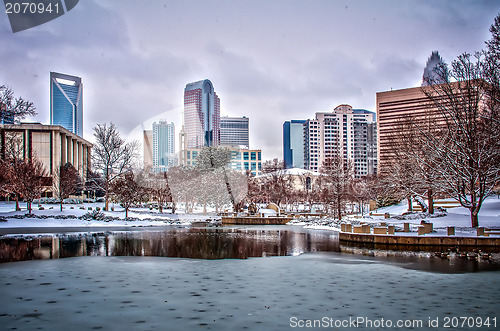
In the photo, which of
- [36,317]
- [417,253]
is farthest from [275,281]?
[417,253]

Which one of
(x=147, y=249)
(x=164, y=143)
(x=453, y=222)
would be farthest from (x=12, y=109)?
(x=164, y=143)

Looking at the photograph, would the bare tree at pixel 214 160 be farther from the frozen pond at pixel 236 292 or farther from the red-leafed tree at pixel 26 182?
the frozen pond at pixel 236 292

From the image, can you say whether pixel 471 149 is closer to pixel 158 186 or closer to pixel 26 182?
pixel 26 182

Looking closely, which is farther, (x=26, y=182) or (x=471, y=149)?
(x=26, y=182)

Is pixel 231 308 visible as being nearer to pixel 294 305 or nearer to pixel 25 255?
pixel 294 305

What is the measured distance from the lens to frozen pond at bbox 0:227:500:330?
7691 mm

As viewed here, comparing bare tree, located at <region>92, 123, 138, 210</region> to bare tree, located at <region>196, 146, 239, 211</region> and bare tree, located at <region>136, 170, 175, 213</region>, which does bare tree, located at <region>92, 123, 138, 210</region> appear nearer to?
bare tree, located at <region>136, 170, 175, 213</region>

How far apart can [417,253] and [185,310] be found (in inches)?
563

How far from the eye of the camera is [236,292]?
10.1 metres

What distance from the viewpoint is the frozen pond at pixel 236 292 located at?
7691 millimetres

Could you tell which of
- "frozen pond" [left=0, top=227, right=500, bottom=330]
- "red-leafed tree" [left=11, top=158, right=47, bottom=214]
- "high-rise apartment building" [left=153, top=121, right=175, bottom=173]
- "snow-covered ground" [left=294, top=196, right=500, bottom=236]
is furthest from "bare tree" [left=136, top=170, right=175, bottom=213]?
"high-rise apartment building" [left=153, top=121, right=175, bottom=173]

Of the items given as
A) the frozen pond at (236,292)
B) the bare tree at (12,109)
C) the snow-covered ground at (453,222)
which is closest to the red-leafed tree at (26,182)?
the bare tree at (12,109)

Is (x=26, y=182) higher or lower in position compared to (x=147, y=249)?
higher

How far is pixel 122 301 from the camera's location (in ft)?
29.5
